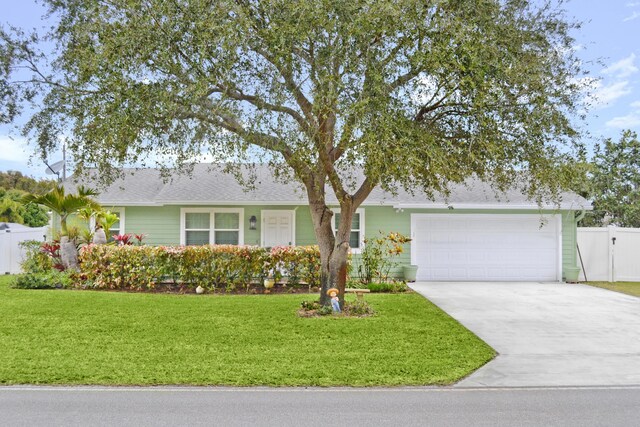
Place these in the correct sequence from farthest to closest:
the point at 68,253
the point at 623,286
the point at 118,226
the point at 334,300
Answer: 1. the point at 118,226
2. the point at 623,286
3. the point at 68,253
4. the point at 334,300

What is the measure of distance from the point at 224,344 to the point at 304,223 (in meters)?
9.33

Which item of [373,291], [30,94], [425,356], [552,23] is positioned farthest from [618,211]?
[30,94]

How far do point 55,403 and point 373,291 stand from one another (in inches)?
392

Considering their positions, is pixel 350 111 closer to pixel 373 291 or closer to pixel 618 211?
pixel 373 291

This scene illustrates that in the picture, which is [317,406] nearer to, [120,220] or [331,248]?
[331,248]

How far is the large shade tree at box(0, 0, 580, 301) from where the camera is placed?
27.6ft

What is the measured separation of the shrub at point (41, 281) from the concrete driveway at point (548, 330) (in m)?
9.75

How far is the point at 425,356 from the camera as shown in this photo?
8.41 metres

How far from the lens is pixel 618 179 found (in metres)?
27.6

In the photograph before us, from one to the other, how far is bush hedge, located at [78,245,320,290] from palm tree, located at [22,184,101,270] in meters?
1.38

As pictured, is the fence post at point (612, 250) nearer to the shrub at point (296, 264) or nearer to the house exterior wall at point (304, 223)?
the house exterior wall at point (304, 223)

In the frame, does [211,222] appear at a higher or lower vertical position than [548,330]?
higher

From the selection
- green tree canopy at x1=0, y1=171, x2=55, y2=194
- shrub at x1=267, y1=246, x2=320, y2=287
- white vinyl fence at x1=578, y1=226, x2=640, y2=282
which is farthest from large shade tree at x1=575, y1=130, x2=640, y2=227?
green tree canopy at x1=0, y1=171, x2=55, y2=194

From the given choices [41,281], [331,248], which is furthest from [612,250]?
[41,281]
